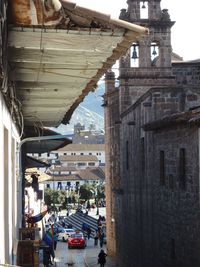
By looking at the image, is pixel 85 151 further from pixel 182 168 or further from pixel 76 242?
pixel 182 168

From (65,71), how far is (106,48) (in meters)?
1.18

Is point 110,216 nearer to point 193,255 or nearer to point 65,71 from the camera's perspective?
point 193,255

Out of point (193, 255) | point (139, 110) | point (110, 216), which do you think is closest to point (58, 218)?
point (110, 216)

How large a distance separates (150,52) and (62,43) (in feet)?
71.1

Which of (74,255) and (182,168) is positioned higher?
(182,168)

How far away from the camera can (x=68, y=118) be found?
11.9m

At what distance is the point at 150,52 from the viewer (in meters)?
26.7

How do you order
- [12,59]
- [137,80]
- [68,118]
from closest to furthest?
[12,59] < [68,118] < [137,80]

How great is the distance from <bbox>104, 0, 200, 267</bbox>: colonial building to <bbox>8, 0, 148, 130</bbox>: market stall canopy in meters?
2.49

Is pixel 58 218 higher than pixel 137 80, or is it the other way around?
pixel 137 80

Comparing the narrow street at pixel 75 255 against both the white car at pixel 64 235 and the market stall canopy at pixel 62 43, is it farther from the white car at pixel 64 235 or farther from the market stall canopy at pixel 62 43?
the market stall canopy at pixel 62 43

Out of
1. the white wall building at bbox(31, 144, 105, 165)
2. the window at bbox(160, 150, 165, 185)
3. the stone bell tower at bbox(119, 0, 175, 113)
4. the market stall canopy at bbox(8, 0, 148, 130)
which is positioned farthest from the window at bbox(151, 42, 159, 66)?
the white wall building at bbox(31, 144, 105, 165)

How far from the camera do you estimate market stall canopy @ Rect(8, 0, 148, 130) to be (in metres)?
4.76

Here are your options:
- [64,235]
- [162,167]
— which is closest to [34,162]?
[162,167]
